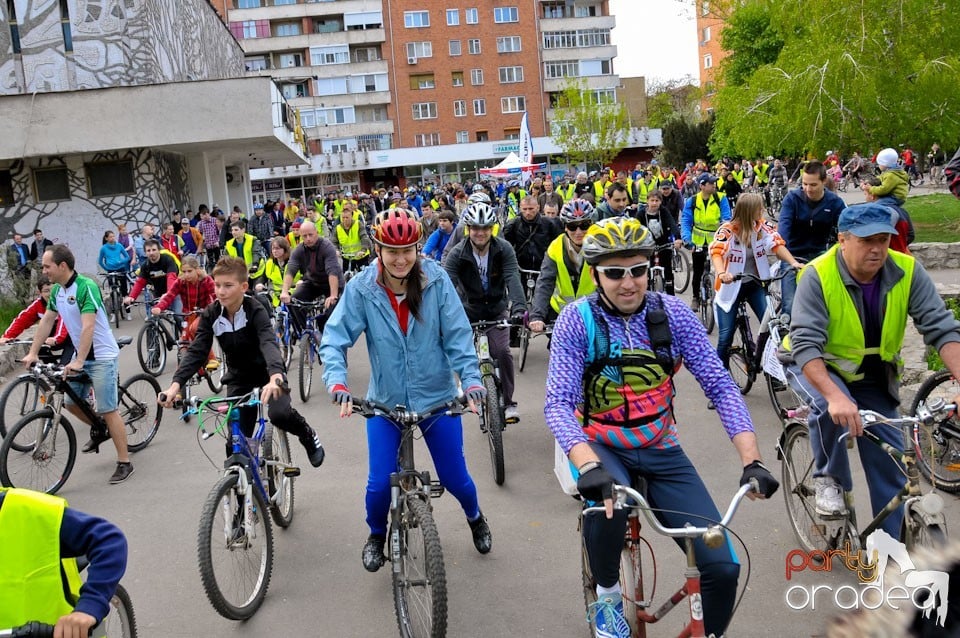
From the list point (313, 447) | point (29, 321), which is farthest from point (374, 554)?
point (29, 321)

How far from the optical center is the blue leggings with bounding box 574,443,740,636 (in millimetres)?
3332

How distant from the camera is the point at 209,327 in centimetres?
603

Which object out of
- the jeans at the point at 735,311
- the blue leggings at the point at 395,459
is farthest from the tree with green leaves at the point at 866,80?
the blue leggings at the point at 395,459

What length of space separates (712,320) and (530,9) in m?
70.3

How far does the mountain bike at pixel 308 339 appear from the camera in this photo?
10.7m

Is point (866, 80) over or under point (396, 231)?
over

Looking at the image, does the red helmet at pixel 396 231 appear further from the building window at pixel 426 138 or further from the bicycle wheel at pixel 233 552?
the building window at pixel 426 138

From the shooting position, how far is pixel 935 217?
65.8ft

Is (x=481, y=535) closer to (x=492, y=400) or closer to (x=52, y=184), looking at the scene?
(x=492, y=400)

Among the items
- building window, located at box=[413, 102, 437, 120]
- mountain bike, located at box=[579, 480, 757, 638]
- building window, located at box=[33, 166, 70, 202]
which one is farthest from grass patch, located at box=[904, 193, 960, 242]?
building window, located at box=[413, 102, 437, 120]

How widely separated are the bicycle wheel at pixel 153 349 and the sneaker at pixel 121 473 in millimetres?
4965

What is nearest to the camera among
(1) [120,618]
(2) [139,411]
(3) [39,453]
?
(1) [120,618]

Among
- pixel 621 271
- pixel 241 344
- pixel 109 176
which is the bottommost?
pixel 241 344

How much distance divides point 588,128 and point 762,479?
70096 millimetres
